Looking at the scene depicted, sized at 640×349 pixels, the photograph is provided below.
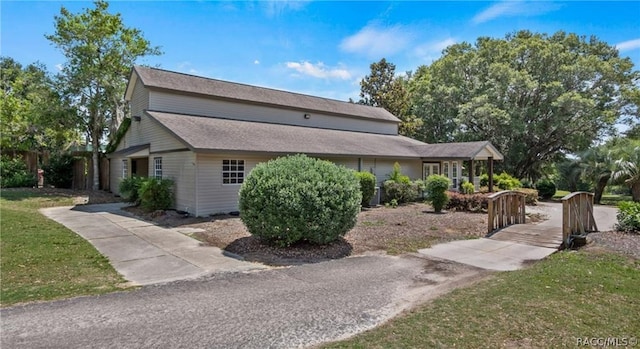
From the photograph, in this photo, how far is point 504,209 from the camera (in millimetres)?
11320

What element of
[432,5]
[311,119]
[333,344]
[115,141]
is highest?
[432,5]

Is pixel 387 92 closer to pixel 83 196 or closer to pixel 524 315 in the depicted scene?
pixel 83 196

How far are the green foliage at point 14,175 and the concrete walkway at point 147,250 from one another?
1174cm

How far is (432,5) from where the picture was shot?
483 inches

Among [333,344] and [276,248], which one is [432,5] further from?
[333,344]

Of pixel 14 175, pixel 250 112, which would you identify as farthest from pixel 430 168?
pixel 14 175

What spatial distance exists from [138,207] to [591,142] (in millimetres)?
29627

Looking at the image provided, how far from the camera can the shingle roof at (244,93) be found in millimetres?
16953

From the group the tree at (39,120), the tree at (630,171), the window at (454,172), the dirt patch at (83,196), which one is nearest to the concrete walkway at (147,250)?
the dirt patch at (83,196)

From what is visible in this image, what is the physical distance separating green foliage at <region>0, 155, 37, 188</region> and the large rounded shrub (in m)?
20.8

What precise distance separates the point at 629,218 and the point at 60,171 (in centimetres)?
2776

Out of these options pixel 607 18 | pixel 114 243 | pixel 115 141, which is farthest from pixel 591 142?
pixel 115 141

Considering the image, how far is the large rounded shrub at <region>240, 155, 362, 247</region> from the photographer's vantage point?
765cm

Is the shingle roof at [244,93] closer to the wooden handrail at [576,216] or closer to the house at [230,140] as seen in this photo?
the house at [230,140]
